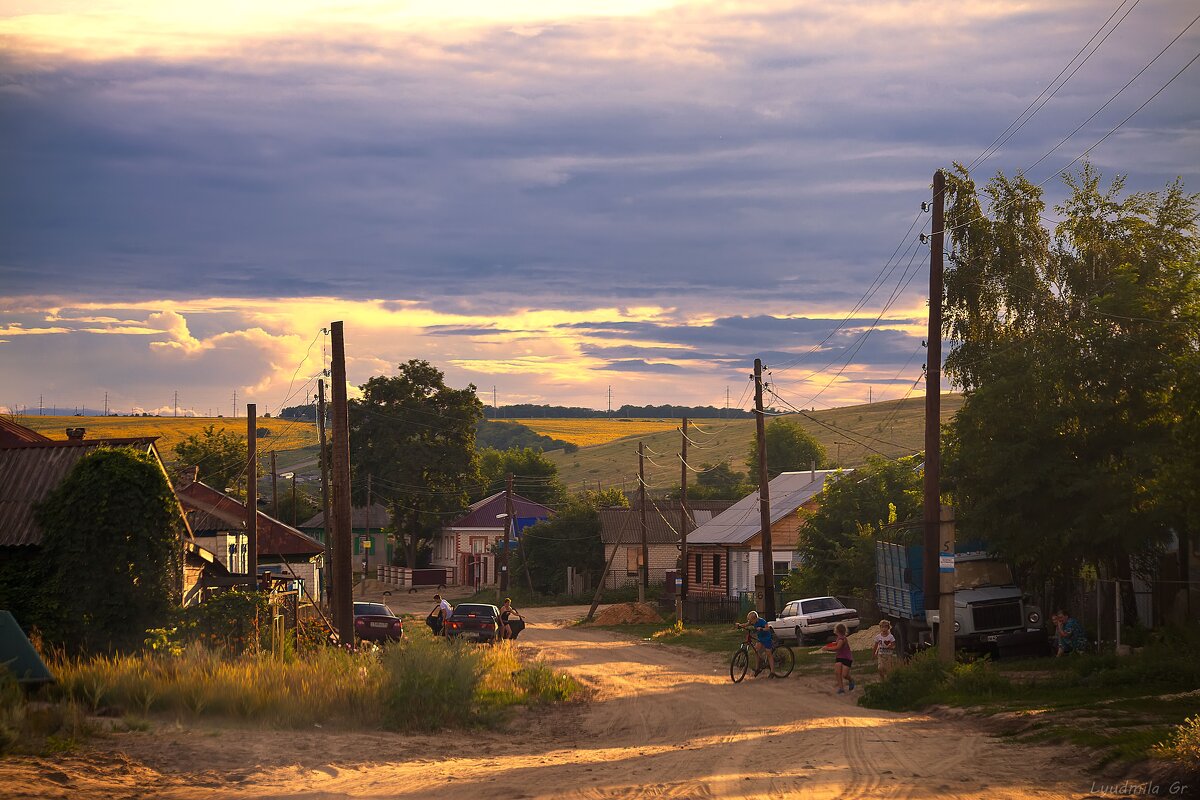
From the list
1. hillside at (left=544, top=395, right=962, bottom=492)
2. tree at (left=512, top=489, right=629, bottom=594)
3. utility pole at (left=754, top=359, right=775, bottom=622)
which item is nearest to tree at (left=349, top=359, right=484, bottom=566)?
tree at (left=512, top=489, right=629, bottom=594)

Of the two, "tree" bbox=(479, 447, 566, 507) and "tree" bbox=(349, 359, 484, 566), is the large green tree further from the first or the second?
"tree" bbox=(479, 447, 566, 507)

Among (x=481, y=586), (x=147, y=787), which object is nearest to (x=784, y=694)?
(x=147, y=787)

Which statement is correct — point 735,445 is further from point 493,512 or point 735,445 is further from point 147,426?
point 147,426

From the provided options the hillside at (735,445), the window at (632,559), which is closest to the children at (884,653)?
the window at (632,559)

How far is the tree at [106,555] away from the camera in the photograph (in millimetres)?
23797

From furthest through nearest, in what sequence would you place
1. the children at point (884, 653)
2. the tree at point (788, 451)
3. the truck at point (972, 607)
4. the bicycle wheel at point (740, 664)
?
1. the tree at point (788, 451)
2. the bicycle wheel at point (740, 664)
3. the truck at point (972, 607)
4. the children at point (884, 653)

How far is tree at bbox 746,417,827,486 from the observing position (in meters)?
105

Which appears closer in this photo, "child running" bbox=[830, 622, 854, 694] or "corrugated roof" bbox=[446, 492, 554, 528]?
"child running" bbox=[830, 622, 854, 694]

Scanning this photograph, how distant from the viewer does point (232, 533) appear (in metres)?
49.6

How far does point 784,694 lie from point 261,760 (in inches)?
527

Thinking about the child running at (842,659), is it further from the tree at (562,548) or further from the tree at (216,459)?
the tree at (216,459)

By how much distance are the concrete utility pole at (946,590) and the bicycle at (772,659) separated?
15.4 feet

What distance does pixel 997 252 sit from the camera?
39.5 meters

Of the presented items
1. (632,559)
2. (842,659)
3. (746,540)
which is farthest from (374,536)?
(842,659)
